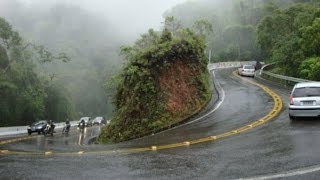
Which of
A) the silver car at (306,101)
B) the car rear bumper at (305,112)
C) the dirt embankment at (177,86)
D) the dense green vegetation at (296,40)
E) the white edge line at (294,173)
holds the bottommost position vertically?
the white edge line at (294,173)

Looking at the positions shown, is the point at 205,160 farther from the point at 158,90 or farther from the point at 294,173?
the point at 158,90

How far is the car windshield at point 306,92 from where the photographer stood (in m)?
19.8

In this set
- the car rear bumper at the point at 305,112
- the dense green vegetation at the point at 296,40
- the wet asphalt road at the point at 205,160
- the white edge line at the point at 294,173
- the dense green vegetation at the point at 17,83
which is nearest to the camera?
the white edge line at the point at 294,173

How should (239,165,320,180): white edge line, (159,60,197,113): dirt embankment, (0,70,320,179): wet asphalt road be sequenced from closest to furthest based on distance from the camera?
(239,165,320,180): white edge line → (0,70,320,179): wet asphalt road → (159,60,197,113): dirt embankment

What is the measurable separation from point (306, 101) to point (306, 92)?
59 centimetres

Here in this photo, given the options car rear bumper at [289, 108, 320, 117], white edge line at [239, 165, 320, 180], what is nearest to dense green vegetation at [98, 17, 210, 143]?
car rear bumper at [289, 108, 320, 117]

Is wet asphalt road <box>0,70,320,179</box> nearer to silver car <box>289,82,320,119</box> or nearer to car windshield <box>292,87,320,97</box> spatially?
silver car <box>289,82,320,119</box>

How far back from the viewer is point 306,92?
2000 centimetres

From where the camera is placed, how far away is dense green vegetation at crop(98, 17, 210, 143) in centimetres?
2633

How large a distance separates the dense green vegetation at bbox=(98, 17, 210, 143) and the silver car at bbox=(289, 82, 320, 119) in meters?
7.05

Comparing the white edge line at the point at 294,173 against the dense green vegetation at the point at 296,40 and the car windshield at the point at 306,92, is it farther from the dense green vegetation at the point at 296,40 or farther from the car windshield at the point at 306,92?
the dense green vegetation at the point at 296,40

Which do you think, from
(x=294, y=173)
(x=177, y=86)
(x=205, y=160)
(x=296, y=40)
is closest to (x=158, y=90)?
(x=177, y=86)

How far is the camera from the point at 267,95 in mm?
31828

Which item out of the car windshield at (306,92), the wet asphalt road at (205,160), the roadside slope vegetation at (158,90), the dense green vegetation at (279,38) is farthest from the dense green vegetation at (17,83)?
the wet asphalt road at (205,160)
